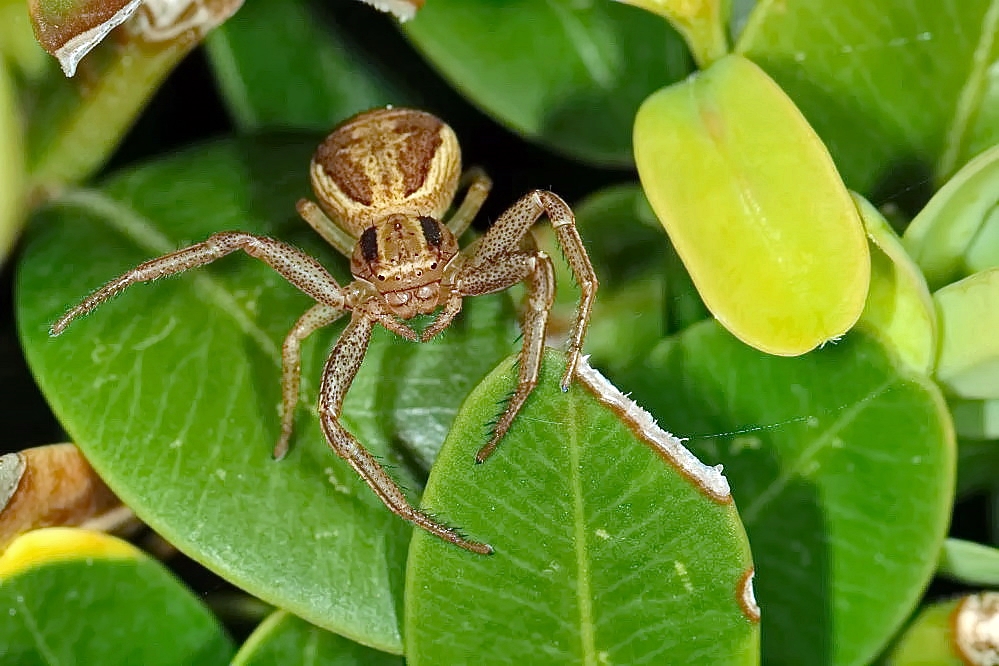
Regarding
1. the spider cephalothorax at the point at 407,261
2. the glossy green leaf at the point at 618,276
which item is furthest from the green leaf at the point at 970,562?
the spider cephalothorax at the point at 407,261

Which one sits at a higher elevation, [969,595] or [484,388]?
[484,388]

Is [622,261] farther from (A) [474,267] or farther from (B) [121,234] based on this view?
(B) [121,234]

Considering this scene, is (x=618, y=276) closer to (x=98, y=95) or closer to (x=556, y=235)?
(x=556, y=235)

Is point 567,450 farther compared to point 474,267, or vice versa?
point 474,267

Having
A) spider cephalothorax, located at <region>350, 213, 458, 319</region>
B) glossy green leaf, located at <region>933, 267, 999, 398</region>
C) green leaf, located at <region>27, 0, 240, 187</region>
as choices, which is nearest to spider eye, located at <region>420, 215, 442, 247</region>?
spider cephalothorax, located at <region>350, 213, 458, 319</region>

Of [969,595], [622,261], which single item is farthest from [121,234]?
[969,595]

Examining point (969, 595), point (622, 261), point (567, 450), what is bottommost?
point (969, 595)

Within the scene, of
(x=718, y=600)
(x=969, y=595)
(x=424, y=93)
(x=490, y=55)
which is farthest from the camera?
(x=424, y=93)
